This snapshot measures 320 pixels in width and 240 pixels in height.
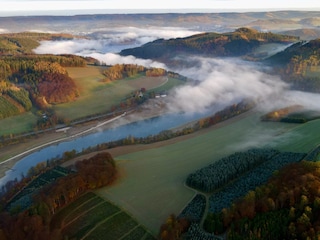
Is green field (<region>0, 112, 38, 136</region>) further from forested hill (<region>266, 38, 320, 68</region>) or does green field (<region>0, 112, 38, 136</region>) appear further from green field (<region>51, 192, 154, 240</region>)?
forested hill (<region>266, 38, 320, 68</region>)

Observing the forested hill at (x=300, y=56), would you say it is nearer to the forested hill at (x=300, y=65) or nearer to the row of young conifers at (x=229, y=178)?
the forested hill at (x=300, y=65)

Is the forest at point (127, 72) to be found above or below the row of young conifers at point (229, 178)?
below

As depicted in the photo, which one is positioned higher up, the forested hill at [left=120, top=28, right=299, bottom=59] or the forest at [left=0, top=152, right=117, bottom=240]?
the forest at [left=0, top=152, right=117, bottom=240]

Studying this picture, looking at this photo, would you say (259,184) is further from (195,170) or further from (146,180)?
(146,180)

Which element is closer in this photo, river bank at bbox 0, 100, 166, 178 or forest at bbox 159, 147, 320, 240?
forest at bbox 159, 147, 320, 240

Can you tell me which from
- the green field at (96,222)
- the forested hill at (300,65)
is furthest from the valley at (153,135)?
the forested hill at (300,65)

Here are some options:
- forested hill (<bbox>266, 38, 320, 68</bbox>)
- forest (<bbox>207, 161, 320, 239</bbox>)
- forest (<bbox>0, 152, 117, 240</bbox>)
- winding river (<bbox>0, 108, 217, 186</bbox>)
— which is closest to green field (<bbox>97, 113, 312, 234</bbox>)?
forest (<bbox>0, 152, 117, 240</bbox>)
